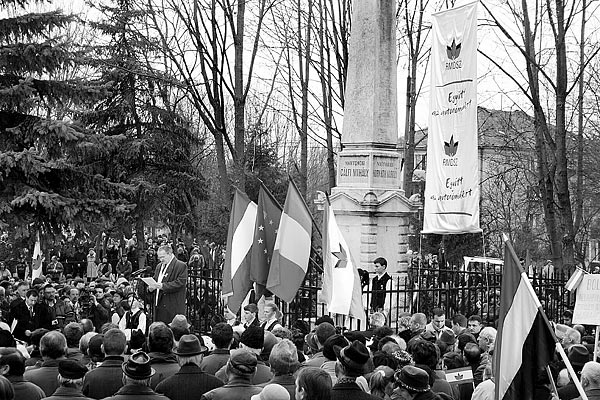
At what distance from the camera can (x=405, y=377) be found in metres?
5.59

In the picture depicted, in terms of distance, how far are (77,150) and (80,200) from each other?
1076 millimetres

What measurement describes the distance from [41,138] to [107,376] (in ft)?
36.0

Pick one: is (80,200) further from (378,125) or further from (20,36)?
(378,125)

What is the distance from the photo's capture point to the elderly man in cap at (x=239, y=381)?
597 centimetres

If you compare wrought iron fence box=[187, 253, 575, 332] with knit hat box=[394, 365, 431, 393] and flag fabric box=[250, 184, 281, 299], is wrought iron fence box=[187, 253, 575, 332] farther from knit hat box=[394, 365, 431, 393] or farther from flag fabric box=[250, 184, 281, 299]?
knit hat box=[394, 365, 431, 393]

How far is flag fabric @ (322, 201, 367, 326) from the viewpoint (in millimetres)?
10531

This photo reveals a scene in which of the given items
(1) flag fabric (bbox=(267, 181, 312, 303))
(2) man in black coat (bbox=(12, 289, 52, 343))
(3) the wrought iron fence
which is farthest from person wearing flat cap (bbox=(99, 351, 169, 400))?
(3) the wrought iron fence

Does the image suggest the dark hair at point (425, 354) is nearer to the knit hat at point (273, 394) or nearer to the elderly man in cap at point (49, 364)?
the knit hat at point (273, 394)

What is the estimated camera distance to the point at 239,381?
19.9ft

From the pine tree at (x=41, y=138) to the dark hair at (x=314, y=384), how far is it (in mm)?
11588

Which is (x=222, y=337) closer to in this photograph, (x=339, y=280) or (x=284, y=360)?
(x=284, y=360)

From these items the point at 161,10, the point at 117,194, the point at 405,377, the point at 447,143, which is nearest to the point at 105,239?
the point at 161,10

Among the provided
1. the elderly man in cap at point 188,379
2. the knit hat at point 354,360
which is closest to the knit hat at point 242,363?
the elderly man in cap at point 188,379

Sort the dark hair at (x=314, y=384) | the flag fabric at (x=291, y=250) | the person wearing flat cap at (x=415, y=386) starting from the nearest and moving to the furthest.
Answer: the dark hair at (x=314, y=384), the person wearing flat cap at (x=415, y=386), the flag fabric at (x=291, y=250)
